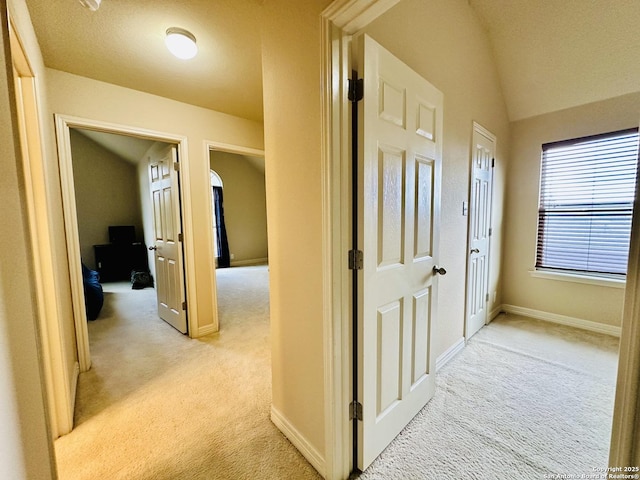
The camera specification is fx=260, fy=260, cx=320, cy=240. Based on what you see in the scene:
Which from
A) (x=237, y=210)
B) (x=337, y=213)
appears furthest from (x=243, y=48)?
(x=237, y=210)

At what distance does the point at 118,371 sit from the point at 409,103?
2900mm

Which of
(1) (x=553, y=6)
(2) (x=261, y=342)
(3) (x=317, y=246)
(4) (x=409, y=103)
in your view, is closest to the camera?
(3) (x=317, y=246)

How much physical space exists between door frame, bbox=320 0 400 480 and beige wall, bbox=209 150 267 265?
641 cm

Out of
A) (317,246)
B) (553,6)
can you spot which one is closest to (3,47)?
(317,246)

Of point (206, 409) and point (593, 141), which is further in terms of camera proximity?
point (593, 141)

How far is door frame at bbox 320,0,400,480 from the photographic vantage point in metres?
1.05

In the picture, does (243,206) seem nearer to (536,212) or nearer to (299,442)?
(536,212)

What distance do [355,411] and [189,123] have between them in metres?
2.79

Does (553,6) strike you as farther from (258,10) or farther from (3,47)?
(3,47)

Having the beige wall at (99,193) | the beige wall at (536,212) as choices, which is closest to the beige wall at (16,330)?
the beige wall at (536,212)

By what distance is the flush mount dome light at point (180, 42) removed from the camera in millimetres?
1652

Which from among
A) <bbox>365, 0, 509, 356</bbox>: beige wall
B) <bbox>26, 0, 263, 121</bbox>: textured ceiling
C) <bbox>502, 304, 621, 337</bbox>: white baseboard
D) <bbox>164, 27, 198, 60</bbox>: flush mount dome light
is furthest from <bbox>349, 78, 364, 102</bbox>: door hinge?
<bbox>502, 304, 621, 337</bbox>: white baseboard

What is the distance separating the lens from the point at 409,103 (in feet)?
4.51

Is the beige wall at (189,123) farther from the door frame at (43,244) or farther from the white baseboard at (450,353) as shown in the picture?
the white baseboard at (450,353)
